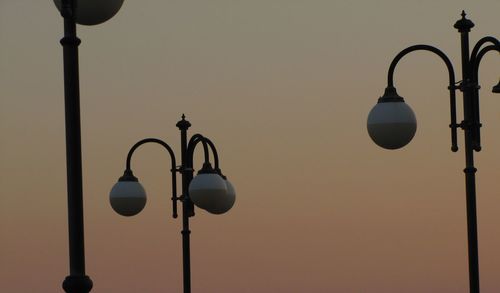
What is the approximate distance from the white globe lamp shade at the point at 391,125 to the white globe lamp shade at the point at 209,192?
3.88m

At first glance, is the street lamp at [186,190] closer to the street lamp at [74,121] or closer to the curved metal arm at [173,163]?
the curved metal arm at [173,163]

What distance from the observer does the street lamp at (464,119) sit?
14.3m

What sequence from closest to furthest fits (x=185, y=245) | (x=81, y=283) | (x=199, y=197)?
(x=81, y=283)
(x=199, y=197)
(x=185, y=245)

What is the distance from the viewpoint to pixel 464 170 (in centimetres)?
1464

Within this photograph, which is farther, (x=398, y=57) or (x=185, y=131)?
(x=185, y=131)

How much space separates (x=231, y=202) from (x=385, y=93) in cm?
439

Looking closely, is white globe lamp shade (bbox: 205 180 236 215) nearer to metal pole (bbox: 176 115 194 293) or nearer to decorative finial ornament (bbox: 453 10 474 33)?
metal pole (bbox: 176 115 194 293)

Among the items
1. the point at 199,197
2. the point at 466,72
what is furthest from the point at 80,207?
the point at 199,197

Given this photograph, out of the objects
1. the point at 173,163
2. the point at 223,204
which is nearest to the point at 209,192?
the point at 223,204

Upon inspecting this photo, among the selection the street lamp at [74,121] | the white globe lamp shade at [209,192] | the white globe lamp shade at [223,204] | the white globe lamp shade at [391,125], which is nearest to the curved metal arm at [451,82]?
the white globe lamp shade at [391,125]

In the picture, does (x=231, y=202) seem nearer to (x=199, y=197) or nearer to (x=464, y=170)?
(x=199, y=197)

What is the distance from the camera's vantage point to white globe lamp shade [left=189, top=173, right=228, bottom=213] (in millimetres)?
17750

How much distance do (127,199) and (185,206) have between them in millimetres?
970

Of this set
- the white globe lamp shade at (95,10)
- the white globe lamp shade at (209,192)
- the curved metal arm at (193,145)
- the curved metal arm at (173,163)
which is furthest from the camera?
the curved metal arm at (173,163)
